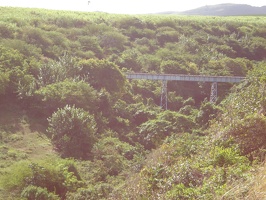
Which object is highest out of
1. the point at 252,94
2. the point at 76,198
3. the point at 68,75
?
the point at 252,94

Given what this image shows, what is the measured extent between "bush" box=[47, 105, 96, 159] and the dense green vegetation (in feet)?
0.28

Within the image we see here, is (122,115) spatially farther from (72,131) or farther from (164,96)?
(72,131)

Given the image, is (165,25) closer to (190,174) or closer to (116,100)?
(116,100)

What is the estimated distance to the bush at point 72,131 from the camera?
29859 millimetres

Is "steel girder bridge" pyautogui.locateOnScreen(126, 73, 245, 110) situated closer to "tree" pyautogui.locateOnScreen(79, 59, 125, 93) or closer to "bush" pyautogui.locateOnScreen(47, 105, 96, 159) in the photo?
"tree" pyautogui.locateOnScreen(79, 59, 125, 93)

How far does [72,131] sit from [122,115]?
978cm

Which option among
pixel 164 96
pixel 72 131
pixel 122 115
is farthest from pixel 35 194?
pixel 164 96

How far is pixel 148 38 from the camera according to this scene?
7231 cm

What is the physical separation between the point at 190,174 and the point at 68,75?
1177 inches

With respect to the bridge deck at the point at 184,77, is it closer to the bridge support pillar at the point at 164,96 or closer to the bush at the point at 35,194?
the bridge support pillar at the point at 164,96

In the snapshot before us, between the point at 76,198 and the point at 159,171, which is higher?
the point at 159,171

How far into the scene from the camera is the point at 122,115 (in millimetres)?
39625

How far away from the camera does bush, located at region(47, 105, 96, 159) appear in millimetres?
29859

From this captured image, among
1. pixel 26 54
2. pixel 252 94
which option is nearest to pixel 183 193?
pixel 252 94
